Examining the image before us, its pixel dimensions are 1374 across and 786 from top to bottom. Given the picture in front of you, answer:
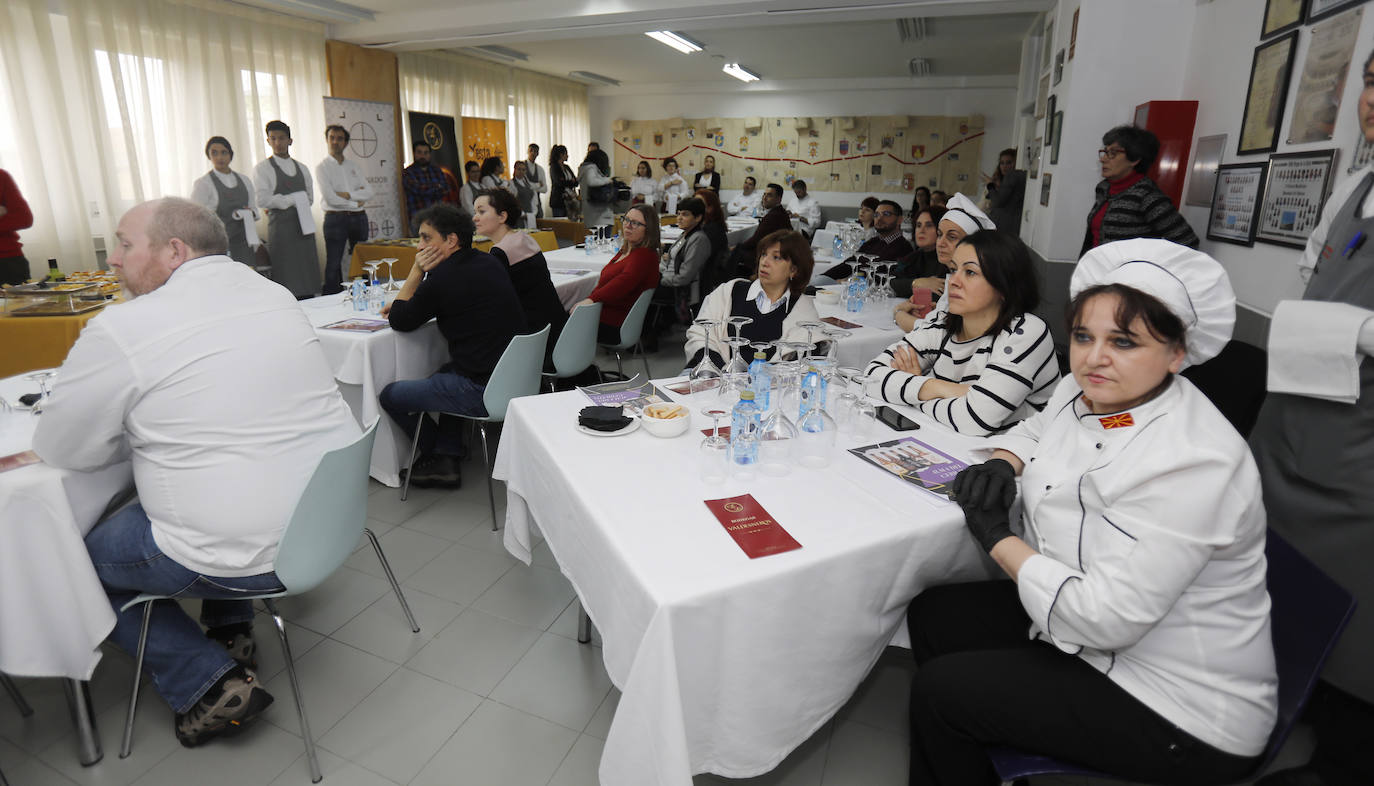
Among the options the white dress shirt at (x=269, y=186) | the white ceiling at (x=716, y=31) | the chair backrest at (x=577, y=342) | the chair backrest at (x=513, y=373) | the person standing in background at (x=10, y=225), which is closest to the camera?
the chair backrest at (x=513, y=373)

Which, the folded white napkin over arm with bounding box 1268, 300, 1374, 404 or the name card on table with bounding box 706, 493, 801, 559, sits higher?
the folded white napkin over arm with bounding box 1268, 300, 1374, 404

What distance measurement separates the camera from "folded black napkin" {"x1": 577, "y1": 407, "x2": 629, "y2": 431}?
6.38ft

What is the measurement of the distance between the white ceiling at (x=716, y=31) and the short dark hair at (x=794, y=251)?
146 inches

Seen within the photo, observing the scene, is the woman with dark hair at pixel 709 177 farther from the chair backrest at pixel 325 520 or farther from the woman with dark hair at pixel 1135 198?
the chair backrest at pixel 325 520

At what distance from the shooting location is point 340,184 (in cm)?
736

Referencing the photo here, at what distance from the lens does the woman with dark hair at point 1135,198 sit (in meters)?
3.14

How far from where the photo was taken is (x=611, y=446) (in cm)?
185

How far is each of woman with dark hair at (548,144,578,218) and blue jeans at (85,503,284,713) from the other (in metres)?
10.2

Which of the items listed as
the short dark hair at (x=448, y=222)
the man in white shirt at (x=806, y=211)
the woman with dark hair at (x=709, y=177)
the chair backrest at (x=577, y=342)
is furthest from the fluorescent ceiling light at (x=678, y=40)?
the short dark hair at (x=448, y=222)

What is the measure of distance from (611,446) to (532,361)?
1.40 m

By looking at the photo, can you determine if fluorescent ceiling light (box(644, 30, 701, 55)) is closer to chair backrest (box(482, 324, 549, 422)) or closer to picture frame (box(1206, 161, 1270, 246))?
chair backrest (box(482, 324, 549, 422))

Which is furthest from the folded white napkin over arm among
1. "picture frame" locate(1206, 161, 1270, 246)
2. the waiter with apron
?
"picture frame" locate(1206, 161, 1270, 246)

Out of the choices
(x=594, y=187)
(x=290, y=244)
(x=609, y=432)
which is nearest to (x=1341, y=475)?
(x=609, y=432)

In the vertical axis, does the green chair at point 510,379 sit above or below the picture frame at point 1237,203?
below
